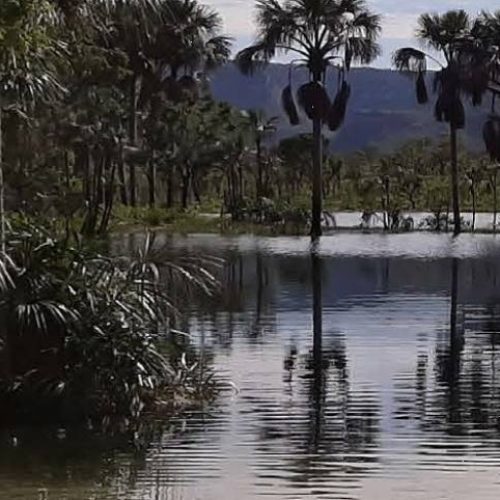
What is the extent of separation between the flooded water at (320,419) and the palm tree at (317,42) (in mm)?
24228

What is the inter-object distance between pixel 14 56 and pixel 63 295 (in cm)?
221

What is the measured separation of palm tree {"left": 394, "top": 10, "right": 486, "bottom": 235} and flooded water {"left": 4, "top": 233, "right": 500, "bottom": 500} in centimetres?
2709

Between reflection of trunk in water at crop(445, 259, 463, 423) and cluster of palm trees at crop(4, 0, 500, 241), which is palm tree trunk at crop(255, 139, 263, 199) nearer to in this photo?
cluster of palm trees at crop(4, 0, 500, 241)

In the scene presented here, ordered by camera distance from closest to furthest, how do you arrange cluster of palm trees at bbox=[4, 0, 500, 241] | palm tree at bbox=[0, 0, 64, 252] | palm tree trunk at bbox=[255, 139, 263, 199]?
palm tree at bbox=[0, 0, 64, 252]
cluster of palm trees at bbox=[4, 0, 500, 241]
palm tree trunk at bbox=[255, 139, 263, 199]

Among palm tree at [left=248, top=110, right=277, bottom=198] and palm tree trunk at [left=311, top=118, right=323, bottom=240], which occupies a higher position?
palm tree at [left=248, top=110, right=277, bottom=198]

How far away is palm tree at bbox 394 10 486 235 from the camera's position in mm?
49312

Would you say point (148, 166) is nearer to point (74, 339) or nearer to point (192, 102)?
point (192, 102)

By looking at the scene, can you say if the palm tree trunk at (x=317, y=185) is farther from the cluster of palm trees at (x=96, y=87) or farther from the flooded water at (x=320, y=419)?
the flooded water at (x=320, y=419)

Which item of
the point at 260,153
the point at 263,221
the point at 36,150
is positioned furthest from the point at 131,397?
the point at 260,153

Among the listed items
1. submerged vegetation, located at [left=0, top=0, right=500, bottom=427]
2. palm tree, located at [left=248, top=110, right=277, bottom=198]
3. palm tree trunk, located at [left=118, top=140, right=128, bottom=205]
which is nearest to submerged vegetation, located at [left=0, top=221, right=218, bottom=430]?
submerged vegetation, located at [left=0, top=0, right=500, bottom=427]

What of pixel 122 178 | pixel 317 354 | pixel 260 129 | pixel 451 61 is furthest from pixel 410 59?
pixel 317 354

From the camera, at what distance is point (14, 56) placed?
10.4 m

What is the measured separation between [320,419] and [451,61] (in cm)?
3936

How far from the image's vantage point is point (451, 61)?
164 ft
